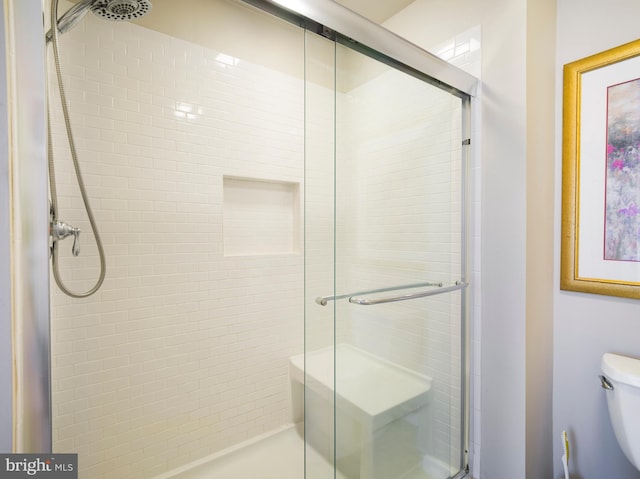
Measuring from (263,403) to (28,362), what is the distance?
1607 millimetres

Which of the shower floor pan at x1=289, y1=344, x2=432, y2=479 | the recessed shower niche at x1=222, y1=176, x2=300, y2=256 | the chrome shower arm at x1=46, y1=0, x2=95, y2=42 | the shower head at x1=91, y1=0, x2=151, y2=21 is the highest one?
the shower head at x1=91, y1=0, x2=151, y2=21

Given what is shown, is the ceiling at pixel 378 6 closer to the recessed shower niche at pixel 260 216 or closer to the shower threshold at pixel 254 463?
the recessed shower niche at pixel 260 216

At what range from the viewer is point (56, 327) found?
137cm

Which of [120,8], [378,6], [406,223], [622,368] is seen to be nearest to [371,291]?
[406,223]

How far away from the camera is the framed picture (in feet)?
3.92

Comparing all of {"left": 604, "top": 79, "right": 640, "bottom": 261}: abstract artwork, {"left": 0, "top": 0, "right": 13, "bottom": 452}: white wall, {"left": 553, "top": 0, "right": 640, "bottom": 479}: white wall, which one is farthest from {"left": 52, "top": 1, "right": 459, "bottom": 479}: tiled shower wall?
{"left": 0, "top": 0, "right": 13, "bottom": 452}: white wall

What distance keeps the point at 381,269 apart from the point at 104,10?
1.28 metres

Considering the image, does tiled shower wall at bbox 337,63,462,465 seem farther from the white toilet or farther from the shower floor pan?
the white toilet

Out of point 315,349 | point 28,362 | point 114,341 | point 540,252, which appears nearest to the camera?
point 28,362

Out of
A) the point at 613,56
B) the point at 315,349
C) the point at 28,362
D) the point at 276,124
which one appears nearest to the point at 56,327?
the point at 28,362

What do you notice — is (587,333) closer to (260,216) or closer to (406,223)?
(406,223)

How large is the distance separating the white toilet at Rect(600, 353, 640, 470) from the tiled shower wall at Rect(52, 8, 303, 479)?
1.60 metres

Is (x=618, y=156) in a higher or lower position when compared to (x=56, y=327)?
higher

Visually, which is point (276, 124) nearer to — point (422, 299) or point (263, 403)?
point (422, 299)
